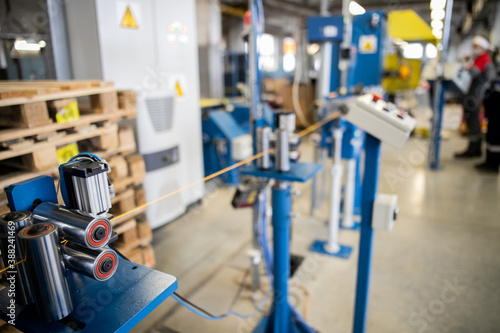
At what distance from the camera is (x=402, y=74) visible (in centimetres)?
737

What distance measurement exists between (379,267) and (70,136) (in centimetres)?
227

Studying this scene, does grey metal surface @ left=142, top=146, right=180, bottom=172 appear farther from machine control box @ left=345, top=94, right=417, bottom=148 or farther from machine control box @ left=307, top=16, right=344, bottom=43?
machine control box @ left=345, top=94, right=417, bottom=148

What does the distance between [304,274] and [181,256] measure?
3.26ft

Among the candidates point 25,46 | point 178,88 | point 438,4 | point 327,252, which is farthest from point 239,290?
point 438,4

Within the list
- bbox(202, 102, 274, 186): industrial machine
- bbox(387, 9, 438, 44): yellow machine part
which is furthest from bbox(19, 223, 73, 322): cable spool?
bbox(387, 9, 438, 44): yellow machine part

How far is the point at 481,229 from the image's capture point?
3.05 meters

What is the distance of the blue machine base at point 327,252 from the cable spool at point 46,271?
2.24m

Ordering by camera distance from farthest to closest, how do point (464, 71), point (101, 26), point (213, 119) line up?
point (464, 71)
point (213, 119)
point (101, 26)

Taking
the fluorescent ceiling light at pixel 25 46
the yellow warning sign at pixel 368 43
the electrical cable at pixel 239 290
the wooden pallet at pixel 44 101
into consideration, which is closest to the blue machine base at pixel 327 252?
the electrical cable at pixel 239 290

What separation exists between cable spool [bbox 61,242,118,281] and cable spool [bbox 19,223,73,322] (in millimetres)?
31

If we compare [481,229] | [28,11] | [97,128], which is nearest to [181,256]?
[97,128]

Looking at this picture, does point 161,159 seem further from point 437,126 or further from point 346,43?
point 437,126

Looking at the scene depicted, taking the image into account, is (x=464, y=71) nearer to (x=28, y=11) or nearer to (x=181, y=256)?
(x=181, y=256)

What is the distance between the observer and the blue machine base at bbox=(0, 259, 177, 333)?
0.73m
